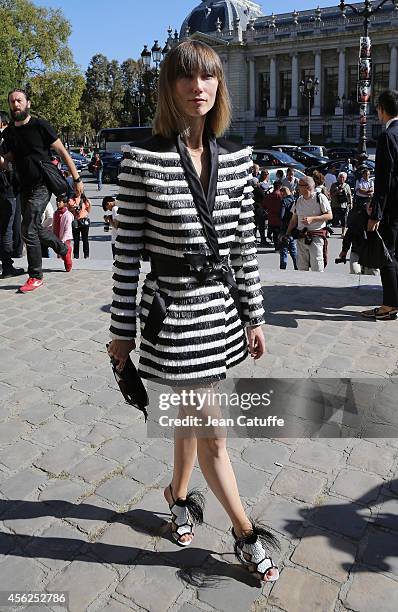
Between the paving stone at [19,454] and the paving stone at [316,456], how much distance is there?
143cm

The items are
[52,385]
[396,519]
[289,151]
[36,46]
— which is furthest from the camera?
[36,46]

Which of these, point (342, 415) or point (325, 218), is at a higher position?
point (325, 218)

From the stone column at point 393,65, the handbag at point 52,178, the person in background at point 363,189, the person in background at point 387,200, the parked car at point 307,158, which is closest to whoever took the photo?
the person in background at point 387,200

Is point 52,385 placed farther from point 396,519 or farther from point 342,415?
point 396,519

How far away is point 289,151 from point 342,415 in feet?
112

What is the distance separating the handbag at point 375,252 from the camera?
221 inches

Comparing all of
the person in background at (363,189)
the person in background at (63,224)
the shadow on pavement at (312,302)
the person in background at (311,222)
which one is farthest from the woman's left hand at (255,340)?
the person in background at (363,189)

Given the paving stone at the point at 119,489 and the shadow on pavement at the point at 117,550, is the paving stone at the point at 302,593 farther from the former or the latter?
the paving stone at the point at 119,489

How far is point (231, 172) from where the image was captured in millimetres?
2393

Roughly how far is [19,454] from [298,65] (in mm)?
74319

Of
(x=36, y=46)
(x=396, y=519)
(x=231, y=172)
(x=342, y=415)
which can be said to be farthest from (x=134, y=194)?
(x=36, y=46)

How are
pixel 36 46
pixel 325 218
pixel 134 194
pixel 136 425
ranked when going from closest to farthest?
pixel 134 194 → pixel 136 425 → pixel 325 218 → pixel 36 46

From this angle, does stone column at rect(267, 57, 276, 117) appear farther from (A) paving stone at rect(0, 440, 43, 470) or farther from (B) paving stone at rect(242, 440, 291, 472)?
(A) paving stone at rect(0, 440, 43, 470)

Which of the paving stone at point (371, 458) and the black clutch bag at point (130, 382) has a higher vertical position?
the black clutch bag at point (130, 382)
